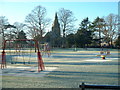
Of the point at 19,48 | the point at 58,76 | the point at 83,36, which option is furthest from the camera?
the point at 83,36

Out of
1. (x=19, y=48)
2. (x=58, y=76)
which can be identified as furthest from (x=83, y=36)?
(x=58, y=76)

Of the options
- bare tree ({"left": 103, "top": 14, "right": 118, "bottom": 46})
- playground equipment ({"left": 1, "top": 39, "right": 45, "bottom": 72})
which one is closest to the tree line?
bare tree ({"left": 103, "top": 14, "right": 118, "bottom": 46})

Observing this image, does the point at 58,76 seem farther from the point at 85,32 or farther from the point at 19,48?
the point at 85,32

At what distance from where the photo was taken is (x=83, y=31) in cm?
5844

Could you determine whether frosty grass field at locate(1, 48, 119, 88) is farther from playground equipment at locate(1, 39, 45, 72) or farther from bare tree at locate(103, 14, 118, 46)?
bare tree at locate(103, 14, 118, 46)

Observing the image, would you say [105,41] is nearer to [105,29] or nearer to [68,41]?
[105,29]

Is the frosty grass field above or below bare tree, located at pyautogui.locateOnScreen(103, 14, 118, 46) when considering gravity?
below

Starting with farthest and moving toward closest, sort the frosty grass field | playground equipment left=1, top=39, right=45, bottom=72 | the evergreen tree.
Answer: the evergreen tree < playground equipment left=1, top=39, right=45, bottom=72 < the frosty grass field

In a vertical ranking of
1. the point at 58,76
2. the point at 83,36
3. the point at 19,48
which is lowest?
the point at 58,76

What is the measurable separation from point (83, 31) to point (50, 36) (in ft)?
38.2

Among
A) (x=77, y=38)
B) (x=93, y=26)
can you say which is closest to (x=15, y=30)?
(x=77, y=38)

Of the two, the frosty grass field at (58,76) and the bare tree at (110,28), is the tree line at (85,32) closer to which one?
the bare tree at (110,28)

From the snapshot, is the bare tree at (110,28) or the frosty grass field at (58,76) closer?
the frosty grass field at (58,76)

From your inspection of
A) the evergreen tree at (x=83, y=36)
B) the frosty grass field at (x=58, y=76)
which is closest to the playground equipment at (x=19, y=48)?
the frosty grass field at (x=58, y=76)
